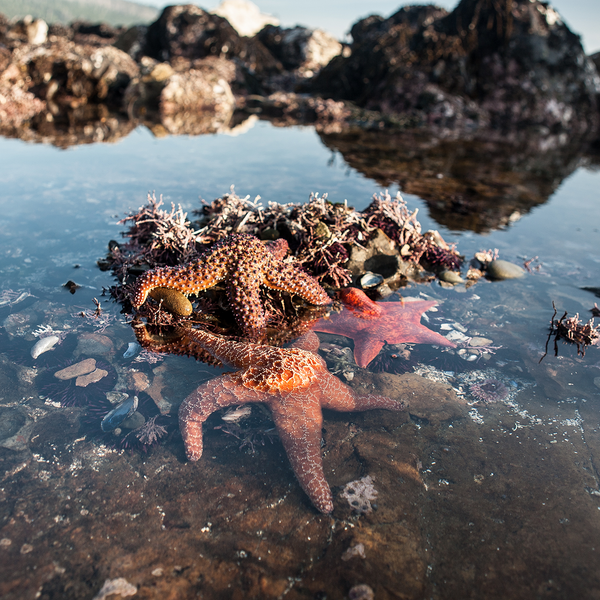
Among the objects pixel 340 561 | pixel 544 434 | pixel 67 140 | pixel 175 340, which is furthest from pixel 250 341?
pixel 67 140

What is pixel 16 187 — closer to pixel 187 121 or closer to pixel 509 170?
pixel 187 121

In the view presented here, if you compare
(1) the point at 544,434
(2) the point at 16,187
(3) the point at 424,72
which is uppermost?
(3) the point at 424,72

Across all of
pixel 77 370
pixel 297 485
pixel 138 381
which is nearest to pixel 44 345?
pixel 77 370

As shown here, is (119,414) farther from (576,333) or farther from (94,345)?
(576,333)

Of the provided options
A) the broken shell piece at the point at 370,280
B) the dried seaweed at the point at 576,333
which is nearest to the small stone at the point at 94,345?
the broken shell piece at the point at 370,280

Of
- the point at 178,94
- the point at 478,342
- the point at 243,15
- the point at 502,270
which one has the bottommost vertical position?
the point at 478,342

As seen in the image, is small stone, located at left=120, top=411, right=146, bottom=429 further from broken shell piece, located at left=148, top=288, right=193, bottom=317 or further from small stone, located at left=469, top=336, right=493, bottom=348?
small stone, located at left=469, top=336, right=493, bottom=348

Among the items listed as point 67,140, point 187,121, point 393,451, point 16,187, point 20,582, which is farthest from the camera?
point 187,121

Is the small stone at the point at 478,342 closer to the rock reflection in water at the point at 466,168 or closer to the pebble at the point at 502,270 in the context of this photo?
the pebble at the point at 502,270
